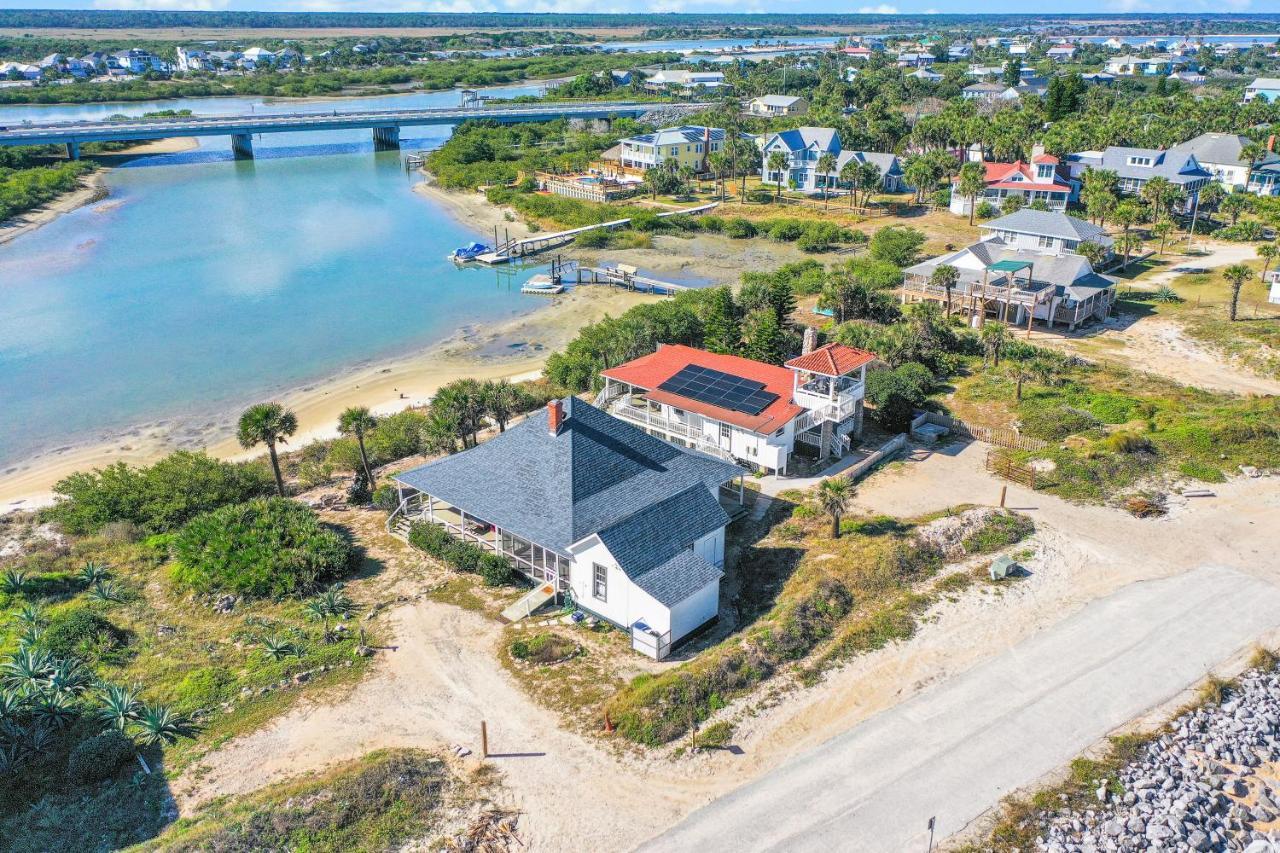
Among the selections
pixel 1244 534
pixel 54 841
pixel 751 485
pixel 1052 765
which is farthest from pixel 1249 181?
pixel 54 841

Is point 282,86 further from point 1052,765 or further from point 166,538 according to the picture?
point 1052,765

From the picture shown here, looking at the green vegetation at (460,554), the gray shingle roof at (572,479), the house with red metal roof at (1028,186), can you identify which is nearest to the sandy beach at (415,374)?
the green vegetation at (460,554)

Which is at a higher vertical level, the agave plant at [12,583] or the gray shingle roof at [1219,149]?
Result: the gray shingle roof at [1219,149]

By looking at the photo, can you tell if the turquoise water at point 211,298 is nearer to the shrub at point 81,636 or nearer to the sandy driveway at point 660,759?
the shrub at point 81,636

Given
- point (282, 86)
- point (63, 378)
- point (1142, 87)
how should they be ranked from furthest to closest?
point (282, 86)
point (1142, 87)
point (63, 378)

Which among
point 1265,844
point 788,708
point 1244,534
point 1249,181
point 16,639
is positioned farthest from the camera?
point 1249,181

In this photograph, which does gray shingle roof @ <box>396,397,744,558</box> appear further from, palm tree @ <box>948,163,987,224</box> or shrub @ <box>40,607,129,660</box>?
palm tree @ <box>948,163,987,224</box>

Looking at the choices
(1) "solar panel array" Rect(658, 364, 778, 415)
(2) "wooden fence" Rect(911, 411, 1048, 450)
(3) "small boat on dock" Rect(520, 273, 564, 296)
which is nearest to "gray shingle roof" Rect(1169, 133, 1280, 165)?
(3) "small boat on dock" Rect(520, 273, 564, 296)
